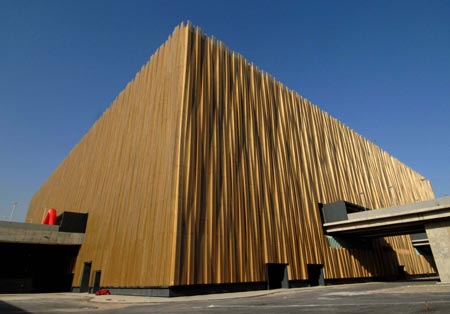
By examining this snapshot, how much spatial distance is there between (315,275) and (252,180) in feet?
35.1

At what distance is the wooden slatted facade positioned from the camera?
18.2 m

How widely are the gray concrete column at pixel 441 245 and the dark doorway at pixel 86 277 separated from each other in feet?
93.7

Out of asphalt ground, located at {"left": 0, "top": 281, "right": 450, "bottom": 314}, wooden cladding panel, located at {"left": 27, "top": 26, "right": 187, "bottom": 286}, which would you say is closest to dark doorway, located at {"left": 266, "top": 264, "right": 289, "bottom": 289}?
asphalt ground, located at {"left": 0, "top": 281, "right": 450, "bottom": 314}

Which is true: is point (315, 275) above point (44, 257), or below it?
below

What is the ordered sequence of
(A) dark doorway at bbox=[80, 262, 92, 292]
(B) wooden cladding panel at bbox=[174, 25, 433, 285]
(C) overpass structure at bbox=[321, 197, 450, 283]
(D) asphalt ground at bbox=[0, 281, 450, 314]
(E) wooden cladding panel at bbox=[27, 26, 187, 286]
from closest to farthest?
(D) asphalt ground at bbox=[0, 281, 450, 314] < (E) wooden cladding panel at bbox=[27, 26, 187, 286] < (B) wooden cladding panel at bbox=[174, 25, 433, 285] < (C) overpass structure at bbox=[321, 197, 450, 283] < (A) dark doorway at bbox=[80, 262, 92, 292]

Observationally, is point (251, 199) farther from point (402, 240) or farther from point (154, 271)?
point (402, 240)

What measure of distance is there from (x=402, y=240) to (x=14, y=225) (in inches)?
1763

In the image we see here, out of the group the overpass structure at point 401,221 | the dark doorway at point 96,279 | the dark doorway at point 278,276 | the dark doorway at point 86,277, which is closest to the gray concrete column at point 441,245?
the overpass structure at point 401,221

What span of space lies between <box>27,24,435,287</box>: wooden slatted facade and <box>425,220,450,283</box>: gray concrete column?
8045 mm

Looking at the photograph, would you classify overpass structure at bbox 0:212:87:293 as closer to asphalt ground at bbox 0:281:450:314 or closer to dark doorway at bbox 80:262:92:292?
dark doorway at bbox 80:262:92:292

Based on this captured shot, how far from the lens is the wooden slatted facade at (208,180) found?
1823cm

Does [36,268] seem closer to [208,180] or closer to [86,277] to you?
[86,277]

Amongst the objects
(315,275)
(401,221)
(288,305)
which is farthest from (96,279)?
(401,221)

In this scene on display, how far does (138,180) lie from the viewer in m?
22.5
